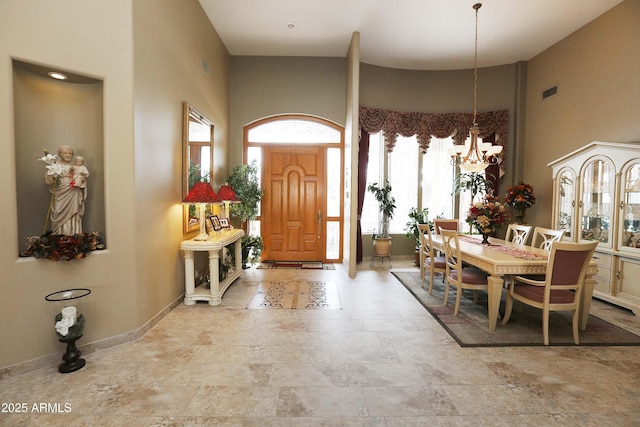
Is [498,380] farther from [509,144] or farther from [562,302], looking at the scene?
[509,144]

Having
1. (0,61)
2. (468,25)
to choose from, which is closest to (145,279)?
(0,61)

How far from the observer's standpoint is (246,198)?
5.86m

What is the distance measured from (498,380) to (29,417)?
10.6 ft

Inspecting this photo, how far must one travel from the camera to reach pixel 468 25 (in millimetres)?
5219

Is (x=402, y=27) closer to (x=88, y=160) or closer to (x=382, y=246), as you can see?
(x=382, y=246)

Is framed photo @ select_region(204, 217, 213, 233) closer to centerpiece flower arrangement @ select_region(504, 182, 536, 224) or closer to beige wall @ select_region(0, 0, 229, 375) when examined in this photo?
beige wall @ select_region(0, 0, 229, 375)

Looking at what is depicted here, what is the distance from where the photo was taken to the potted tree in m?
6.56

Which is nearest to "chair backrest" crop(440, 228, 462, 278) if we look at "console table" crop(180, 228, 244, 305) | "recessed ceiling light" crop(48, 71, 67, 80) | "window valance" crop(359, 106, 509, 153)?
"console table" crop(180, 228, 244, 305)

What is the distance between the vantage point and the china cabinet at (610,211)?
393 cm

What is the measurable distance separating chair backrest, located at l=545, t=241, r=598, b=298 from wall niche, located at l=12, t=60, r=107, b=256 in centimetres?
413

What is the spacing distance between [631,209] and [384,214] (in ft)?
11.9

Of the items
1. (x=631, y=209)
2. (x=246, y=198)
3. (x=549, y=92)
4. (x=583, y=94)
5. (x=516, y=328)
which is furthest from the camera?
(x=549, y=92)

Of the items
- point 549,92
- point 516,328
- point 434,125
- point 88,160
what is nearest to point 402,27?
point 434,125

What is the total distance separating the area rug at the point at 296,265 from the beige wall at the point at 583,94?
4147mm
